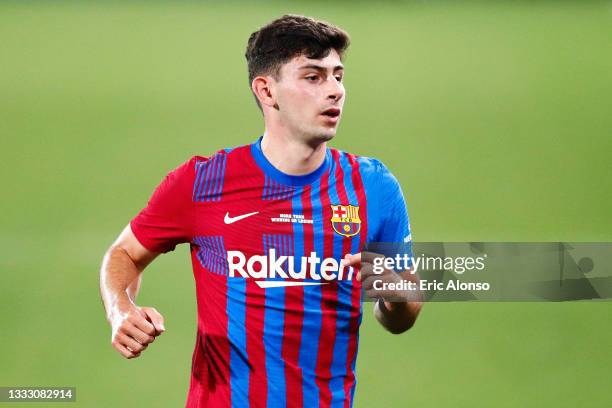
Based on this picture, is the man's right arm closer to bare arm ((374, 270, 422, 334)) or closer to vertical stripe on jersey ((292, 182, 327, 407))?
vertical stripe on jersey ((292, 182, 327, 407))

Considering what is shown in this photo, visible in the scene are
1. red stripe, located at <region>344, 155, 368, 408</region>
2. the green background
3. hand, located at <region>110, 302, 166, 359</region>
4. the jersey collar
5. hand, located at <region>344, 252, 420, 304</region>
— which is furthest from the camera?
the green background

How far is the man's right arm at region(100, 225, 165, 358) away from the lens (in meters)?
1.81

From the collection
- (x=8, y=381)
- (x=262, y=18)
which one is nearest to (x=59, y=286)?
(x=8, y=381)

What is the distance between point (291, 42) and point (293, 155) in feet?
1.02

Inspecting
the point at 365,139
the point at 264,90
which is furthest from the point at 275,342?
the point at 365,139

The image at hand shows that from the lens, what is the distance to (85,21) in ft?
12.2

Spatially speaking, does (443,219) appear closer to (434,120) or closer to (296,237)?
(434,120)

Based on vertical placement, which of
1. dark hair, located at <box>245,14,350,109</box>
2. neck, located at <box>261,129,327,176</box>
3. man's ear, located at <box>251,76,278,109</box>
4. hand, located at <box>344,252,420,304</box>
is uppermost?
dark hair, located at <box>245,14,350,109</box>

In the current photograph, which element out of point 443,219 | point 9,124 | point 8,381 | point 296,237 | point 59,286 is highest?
point 9,124

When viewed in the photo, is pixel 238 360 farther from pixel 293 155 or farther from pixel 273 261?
pixel 293 155

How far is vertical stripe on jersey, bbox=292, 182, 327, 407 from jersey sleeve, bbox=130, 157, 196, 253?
0.95ft

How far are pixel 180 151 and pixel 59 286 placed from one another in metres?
0.86

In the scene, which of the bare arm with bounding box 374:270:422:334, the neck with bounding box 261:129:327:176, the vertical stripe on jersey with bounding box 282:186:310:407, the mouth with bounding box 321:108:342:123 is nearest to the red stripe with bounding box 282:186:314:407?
the vertical stripe on jersey with bounding box 282:186:310:407

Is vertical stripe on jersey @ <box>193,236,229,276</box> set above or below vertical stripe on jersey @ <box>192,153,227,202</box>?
below
